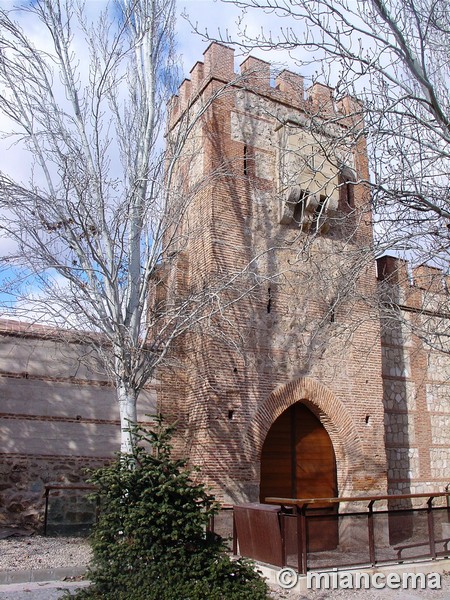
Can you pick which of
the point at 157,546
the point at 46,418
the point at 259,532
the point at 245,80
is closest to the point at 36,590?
the point at 157,546

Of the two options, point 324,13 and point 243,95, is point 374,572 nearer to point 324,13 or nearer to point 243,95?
point 324,13

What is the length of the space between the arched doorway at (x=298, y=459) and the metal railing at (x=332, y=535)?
9.43 ft

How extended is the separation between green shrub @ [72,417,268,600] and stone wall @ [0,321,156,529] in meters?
5.50

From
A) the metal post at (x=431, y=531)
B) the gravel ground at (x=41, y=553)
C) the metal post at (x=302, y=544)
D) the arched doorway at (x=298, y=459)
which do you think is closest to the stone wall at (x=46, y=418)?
the gravel ground at (x=41, y=553)

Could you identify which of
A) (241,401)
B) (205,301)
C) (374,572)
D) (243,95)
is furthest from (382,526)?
(243,95)

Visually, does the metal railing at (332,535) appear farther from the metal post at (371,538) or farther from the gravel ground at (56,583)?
the gravel ground at (56,583)

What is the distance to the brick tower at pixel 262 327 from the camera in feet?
36.4

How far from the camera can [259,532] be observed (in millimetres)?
8266

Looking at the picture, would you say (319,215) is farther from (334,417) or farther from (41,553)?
(334,417)

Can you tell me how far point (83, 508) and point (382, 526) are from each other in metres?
5.82

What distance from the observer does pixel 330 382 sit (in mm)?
12289

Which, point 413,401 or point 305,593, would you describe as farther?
point 413,401

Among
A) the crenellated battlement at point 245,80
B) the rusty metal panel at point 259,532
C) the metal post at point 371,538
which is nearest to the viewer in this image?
the rusty metal panel at point 259,532

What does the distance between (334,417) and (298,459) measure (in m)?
1.12
